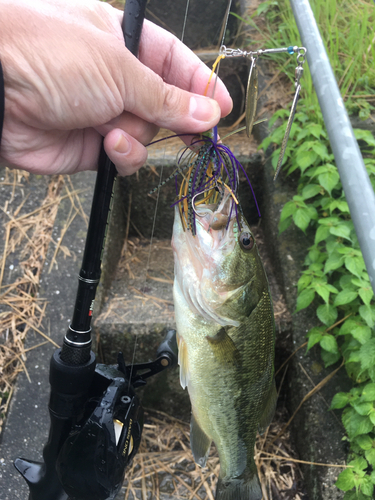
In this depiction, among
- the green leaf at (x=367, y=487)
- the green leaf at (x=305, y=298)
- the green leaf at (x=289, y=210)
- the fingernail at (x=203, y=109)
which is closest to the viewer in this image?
the fingernail at (x=203, y=109)

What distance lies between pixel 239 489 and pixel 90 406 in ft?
2.08

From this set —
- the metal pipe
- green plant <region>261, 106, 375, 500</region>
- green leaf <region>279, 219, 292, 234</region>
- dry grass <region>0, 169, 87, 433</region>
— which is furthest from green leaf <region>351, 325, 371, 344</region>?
dry grass <region>0, 169, 87, 433</region>

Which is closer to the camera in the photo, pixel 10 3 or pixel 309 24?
pixel 10 3

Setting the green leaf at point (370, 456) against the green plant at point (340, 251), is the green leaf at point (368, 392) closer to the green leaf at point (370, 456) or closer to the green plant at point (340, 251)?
the green plant at point (340, 251)

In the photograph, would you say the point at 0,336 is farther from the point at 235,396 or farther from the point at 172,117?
the point at 172,117

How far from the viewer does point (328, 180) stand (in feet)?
6.81

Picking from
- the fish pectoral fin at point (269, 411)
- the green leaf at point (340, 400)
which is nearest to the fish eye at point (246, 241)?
the fish pectoral fin at point (269, 411)

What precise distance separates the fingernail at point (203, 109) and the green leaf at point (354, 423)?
4.66 ft

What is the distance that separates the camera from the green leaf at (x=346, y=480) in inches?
64.7

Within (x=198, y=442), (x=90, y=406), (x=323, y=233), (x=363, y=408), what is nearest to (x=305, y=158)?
(x=323, y=233)

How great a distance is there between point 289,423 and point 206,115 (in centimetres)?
174

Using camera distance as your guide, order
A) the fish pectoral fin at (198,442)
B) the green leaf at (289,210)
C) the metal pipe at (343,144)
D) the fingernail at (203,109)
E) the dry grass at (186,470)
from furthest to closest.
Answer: the green leaf at (289,210) → the dry grass at (186,470) → the fish pectoral fin at (198,442) → the fingernail at (203,109) → the metal pipe at (343,144)

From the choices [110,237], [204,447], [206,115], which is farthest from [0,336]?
[206,115]

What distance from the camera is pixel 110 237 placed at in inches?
96.3
